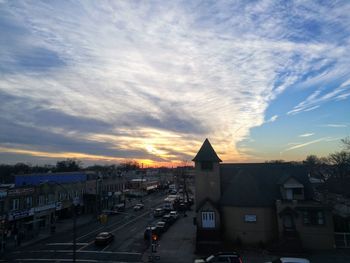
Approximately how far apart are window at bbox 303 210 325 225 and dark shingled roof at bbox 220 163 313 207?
375 cm

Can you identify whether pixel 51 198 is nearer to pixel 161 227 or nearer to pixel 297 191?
pixel 161 227

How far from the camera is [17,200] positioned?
51781 millimetres

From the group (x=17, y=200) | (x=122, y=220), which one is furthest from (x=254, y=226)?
(x=17, y=200)

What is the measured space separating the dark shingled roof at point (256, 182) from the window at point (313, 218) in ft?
12.3

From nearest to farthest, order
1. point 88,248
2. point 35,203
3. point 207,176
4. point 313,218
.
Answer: point 313,218
point 88,248
point 207,176
point 35,203

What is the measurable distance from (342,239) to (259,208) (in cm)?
1039

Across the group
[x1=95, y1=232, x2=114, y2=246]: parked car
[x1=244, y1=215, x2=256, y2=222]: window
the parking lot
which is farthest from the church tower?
[x1=95, y1=232, x2=114, y2=246]: parked car

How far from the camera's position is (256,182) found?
44344 mm

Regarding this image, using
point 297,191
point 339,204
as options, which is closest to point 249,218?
point 297,191

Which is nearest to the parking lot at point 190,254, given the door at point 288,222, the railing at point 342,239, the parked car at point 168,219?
the railing at point 342,239

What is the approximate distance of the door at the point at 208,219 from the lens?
41781 millimetres

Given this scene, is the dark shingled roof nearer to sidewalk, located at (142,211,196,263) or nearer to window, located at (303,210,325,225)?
window, located at (303,210,325,225)

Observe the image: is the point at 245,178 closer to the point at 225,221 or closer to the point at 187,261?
the point at 225,221

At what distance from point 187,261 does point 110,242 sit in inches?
554
